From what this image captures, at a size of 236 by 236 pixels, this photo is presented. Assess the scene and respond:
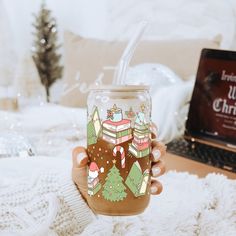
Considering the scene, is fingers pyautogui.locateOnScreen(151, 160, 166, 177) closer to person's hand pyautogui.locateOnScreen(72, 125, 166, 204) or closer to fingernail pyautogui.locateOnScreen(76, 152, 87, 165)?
person's hand pyautogui.locateOnScreen(72, 125, 166, 204)

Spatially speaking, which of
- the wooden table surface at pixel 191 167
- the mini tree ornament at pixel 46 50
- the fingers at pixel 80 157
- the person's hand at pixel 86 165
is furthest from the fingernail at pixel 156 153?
the mini tree ornament at pixel 46 50

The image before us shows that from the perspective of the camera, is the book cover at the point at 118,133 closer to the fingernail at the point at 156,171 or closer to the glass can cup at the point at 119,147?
→ the glass can cup at the point at 119,147

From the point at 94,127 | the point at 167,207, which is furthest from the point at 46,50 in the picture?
the point at 94,127

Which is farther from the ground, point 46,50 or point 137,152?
point 137,152

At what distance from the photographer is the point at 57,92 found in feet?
9.21

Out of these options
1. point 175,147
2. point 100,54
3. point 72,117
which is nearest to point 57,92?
point 100,54

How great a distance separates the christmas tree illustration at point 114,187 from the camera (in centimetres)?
51

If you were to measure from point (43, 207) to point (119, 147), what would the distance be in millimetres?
197

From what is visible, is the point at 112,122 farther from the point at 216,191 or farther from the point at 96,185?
the point at 216,191

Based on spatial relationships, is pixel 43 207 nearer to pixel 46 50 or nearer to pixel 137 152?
pixel 137 152

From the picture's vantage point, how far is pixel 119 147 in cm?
51

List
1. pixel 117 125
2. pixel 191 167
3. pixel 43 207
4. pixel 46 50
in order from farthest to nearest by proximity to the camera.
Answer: pixel 46 50, pixel 191 167, pixel 43 207, pixel 117 125

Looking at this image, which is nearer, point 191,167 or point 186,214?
point 186,214

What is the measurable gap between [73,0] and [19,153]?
Result: 195cm
